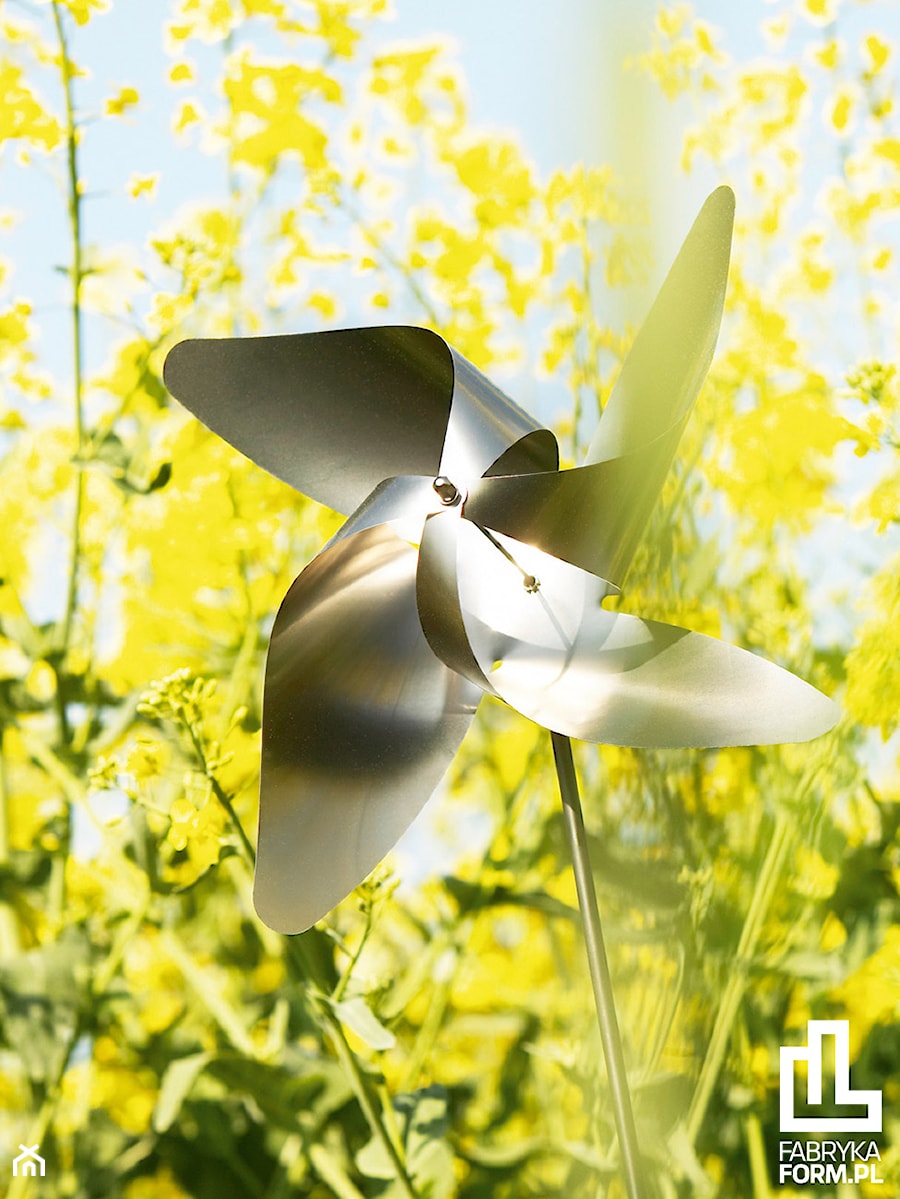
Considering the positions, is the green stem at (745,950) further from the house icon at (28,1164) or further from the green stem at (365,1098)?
the house icon at (28,1164)

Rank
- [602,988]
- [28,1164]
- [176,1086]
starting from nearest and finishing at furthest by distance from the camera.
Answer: [602,988]
[176,1086]
[28,1164]

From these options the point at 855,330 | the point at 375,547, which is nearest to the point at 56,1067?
the point at 375,547

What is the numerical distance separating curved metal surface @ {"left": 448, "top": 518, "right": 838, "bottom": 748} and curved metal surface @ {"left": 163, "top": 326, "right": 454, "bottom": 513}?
61 mm

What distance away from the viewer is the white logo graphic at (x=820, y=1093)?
50 cm

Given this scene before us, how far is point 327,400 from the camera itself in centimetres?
47

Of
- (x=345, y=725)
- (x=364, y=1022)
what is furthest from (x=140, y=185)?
(x=364, y=1022)

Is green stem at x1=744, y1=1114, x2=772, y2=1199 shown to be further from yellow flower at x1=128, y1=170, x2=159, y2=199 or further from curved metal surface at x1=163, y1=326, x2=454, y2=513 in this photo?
yellow flower at x1=128, y1=170, x2=159, y2=199

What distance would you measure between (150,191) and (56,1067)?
497 millimetres

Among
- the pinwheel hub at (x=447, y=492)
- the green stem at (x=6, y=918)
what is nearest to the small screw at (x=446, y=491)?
the pinwheel hub at (x=447, y=492)

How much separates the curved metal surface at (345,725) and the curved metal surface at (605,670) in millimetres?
42

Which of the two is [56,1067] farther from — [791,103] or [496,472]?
[791,103]

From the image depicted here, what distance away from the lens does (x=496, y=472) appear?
0.44 meters

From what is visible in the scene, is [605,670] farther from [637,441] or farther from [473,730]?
[473,730]

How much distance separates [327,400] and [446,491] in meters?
0.07
